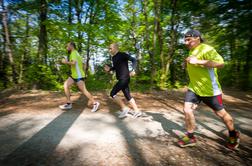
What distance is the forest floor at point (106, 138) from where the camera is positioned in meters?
3.47

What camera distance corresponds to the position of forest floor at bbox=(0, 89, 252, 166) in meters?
3.47

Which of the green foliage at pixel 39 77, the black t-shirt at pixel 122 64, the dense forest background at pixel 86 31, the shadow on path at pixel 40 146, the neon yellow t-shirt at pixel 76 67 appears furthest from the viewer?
the green foliage at pixel 39 77

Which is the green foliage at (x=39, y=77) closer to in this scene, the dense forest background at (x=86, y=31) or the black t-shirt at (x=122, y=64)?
the dense forest background at (x=86, y=31)

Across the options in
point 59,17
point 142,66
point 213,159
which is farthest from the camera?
point 142,66

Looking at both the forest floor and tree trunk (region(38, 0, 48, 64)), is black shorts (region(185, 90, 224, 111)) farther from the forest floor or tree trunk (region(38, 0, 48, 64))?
tree trunk (region(38, 0, 48, 64))

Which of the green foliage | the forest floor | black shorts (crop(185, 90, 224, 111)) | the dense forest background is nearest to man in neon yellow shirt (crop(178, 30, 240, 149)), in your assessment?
black shorts (crop(185, 90, 224, 111))

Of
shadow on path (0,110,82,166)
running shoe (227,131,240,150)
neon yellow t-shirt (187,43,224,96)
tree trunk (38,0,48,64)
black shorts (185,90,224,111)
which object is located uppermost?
tree trunk (38,0,48,64)

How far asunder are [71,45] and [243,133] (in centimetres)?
519

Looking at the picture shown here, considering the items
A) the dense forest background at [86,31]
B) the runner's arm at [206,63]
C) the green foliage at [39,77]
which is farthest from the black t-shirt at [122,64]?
the green foliage at [39,77]

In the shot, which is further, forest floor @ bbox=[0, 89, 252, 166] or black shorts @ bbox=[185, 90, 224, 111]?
black shorts @ bbox=[185, 90, 224, 111]

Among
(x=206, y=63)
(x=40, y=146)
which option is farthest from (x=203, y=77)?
(x=40, y=146)

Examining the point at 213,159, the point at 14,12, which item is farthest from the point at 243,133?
the point at 14,12

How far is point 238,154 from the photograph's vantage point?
3.94 meters

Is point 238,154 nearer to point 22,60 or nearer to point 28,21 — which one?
point 22,60
